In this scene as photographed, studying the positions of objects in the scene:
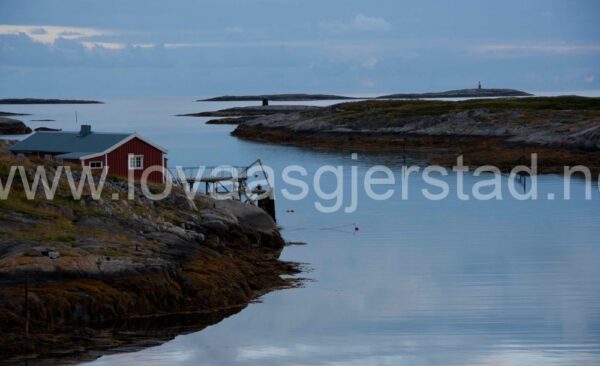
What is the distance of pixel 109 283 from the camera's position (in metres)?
33.4

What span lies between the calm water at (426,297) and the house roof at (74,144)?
31.2 feet

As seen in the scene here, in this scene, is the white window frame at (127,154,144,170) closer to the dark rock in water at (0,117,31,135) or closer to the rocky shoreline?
the rocky shoreline

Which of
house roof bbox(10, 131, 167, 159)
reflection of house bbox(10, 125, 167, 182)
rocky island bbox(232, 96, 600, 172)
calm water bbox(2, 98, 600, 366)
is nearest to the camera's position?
calm water bbox(2, 98, 600, 366)

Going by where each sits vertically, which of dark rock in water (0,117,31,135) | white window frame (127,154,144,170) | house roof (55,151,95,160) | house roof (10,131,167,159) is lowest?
white window frame (127,154,144,170)

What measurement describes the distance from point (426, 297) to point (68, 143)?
21.9m

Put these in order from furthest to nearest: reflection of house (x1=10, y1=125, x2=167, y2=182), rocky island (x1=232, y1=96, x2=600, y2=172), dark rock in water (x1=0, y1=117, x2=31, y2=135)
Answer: dark rock in water (x1=0, y1=117, x2=31, y2=135) → rocky island (x1=232, y1=96, x2=600, y2=172) → reflection of house (x1=10, y1=125, x2=167, y2=182)

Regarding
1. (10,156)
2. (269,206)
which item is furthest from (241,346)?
(269,206)

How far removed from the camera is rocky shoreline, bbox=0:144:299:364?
30.9 m

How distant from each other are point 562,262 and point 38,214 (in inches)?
854

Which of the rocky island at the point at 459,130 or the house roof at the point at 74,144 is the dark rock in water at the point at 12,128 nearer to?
the rocky island at the point at 459,130

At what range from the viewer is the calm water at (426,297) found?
3200 cm

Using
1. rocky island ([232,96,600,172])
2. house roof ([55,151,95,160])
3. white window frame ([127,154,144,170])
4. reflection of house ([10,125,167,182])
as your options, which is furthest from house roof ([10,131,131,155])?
rocky island ([232,96,600,172])

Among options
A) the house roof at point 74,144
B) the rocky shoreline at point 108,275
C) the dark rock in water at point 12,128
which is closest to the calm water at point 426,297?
the rocky shoreline at point 108,275

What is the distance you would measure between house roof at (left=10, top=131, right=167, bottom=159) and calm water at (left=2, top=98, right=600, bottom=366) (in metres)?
9.50
